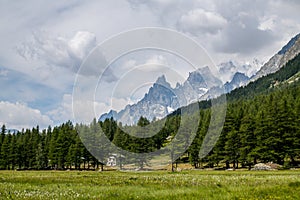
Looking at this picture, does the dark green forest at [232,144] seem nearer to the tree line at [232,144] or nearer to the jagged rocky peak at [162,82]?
the tree line at [232,144]

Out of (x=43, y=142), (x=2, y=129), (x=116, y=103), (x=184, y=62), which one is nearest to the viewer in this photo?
(x=184, y=62)

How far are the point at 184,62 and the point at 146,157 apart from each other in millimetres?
57729

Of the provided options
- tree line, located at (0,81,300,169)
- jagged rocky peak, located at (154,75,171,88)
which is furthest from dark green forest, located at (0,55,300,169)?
jagged rocky peak, located at (154,75,171,88)

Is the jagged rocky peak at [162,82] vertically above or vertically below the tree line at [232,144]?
above

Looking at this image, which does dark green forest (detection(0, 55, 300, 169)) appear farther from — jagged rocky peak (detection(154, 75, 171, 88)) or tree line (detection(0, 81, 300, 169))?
jagged rocky peak (detection(154, 75, 171, 88))

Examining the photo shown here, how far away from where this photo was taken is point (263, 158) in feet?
236

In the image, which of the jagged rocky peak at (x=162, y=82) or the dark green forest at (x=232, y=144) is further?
the dark green forest at (x=232, y=144)

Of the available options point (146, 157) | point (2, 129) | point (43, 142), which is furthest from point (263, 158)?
point (2, 129)

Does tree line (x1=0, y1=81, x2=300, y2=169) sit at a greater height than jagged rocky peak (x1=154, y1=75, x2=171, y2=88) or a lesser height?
lesser

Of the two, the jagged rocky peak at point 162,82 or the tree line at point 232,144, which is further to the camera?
the tree line at point 232,144

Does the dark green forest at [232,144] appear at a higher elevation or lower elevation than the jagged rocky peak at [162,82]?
lower

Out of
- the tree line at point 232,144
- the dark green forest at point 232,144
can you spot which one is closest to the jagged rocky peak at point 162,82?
the dark green forest at point 232,144

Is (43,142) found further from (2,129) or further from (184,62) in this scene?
(184,62)

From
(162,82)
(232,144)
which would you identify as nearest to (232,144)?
(232,144)
